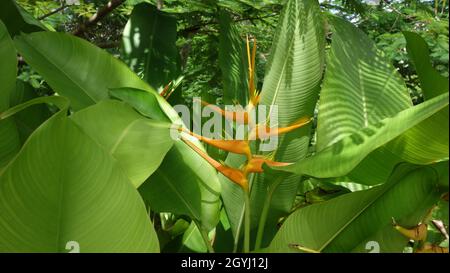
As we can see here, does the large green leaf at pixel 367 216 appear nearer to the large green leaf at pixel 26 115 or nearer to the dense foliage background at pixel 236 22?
the dense foliage background at pixel 236 22

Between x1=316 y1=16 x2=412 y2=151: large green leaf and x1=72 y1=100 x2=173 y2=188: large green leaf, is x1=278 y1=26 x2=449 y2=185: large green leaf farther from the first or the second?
x1=72 y1=100 x2=173 y2=188: large green leaf

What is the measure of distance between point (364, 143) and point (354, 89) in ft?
1.02

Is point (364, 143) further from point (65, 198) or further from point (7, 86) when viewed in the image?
point (7, 86)

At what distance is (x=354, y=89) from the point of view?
79cm

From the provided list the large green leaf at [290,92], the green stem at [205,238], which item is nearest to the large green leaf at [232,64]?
the large green leaf at [290,92]

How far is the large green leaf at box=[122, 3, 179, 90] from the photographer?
110cm

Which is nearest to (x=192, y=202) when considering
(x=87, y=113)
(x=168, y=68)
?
(x=87, y=113)

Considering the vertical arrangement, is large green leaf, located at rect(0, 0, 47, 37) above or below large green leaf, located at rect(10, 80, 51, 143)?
above

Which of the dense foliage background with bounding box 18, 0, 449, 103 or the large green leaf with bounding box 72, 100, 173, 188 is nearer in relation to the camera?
the large green leaf with bounding box 72, 100, 173, 188

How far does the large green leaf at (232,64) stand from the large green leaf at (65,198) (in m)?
0.44

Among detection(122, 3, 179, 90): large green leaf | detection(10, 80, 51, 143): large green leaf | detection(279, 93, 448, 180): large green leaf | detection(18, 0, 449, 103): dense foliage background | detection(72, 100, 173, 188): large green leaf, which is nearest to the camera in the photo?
detection(279, 93, 448, 180): large green leaf

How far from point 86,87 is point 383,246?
51 centimetres

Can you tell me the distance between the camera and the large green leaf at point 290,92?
2.59 ft

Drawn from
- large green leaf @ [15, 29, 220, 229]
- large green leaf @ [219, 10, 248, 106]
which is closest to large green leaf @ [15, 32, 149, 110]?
large green leaf @ [15, 29, 220, 229]
